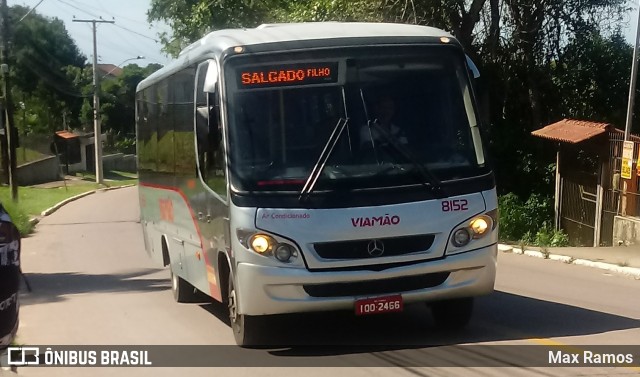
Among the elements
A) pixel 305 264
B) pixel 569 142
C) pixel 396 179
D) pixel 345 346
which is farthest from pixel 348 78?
pixel 569 142

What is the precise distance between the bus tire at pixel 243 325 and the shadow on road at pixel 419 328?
108mm

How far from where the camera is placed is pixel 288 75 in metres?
8.41

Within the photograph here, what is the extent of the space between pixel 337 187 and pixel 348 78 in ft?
3.41

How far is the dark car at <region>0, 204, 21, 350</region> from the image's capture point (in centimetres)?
586

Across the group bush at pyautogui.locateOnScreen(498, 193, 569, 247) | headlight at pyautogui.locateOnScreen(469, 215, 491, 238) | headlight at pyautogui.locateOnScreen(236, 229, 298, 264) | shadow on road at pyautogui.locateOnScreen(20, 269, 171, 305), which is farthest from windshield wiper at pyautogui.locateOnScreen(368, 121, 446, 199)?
bush at pyautogui.locateOnScreen(498, 193, 569, 247)

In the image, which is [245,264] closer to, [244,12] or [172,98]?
[172,98]

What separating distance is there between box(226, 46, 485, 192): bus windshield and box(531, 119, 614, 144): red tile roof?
1126 centimetres

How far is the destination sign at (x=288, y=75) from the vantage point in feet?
27.5

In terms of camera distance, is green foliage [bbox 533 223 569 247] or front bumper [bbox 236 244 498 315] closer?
front bumper [bbox 236 244 498 315]

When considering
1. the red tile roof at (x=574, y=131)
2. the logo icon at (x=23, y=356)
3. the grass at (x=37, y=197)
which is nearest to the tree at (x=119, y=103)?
the grass at (x=37, y=197)

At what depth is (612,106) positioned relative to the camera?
1033 inches

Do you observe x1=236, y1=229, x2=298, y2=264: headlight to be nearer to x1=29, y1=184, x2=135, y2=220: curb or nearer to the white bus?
the white bus

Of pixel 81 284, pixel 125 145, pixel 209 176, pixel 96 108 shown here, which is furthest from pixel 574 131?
pixel 125 145

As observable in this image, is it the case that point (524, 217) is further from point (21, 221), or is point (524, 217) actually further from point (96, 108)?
point (96, 108)
